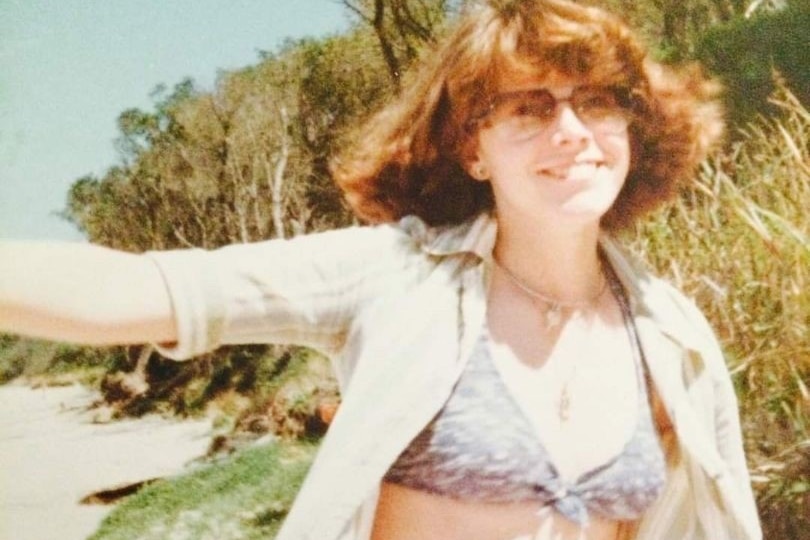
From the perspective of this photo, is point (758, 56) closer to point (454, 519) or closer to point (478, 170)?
point (478, 170)

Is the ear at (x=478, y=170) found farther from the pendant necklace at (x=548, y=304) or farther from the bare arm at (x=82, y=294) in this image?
the bare arm at (x=82, y=294)

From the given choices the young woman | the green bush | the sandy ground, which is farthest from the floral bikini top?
the green bush

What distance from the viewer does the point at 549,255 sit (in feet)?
2.29

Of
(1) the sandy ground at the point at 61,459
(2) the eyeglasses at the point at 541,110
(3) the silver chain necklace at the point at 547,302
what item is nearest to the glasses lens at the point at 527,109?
(2) the eyeglasses at the point at 541,110

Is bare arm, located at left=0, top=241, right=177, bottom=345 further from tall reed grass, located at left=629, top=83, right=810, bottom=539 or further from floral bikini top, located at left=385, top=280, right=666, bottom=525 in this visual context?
tall reed grass, located at left=629, top=83, right=810, bottom=539

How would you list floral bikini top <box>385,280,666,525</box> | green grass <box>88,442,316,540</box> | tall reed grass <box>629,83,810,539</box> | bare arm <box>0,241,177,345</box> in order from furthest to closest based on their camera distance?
tall reed grass <box>629,83,810,539</box>, green grass <box>88,442,316,540</box>, floral bikini top <box>385,280,666,525</box>, bare arm <box>0,241,177,345</box>

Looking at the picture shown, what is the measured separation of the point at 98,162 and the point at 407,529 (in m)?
0.39

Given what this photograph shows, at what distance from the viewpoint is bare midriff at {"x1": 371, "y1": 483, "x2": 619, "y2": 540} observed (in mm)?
624

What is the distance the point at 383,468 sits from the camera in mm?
607

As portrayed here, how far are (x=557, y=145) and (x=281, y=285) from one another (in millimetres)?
231

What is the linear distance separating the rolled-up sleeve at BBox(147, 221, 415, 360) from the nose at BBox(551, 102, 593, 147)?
5.5 inches

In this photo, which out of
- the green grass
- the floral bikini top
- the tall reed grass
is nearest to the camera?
the floral bikini top

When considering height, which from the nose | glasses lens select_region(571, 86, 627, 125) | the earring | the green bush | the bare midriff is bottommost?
the bare midriff

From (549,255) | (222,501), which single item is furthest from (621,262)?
(222,501)
